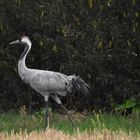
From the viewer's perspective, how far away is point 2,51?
1488cm

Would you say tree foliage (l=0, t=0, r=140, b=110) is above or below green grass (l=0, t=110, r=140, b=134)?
above

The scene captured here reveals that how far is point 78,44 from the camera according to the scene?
15.1 m

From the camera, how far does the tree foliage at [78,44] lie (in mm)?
14703

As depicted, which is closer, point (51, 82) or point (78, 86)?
point (51, 82)

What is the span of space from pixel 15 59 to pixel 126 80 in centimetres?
295

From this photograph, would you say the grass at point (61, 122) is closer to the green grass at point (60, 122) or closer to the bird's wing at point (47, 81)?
the green grass at point (60, 122)

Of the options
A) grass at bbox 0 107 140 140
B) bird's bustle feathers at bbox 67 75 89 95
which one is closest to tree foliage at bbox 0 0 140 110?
grass at bbox 0 107 140 140

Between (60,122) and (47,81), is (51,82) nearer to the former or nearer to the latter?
(47,81)

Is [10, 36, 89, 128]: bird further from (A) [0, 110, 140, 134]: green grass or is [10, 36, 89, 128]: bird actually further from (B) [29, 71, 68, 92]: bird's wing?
(A) [0, 110, 140, 134]: green grass

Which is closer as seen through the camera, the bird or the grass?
the grass

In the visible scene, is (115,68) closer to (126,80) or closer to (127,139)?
(126,80)

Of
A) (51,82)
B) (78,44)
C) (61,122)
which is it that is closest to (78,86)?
(51,82)

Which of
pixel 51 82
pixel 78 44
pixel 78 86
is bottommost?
pixel 78 86

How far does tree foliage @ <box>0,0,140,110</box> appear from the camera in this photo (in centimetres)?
1470
